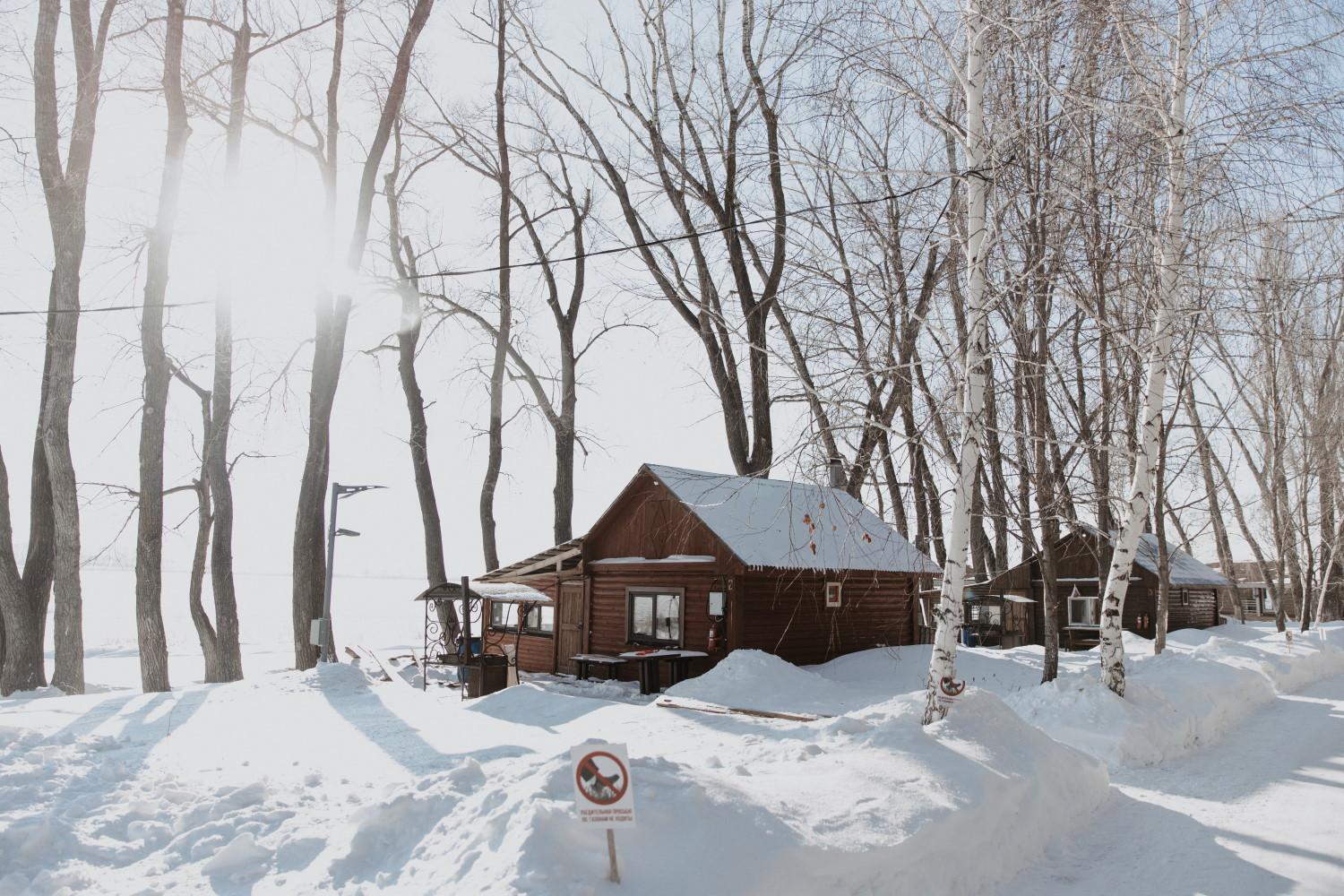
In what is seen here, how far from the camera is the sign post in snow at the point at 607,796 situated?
4289 mm

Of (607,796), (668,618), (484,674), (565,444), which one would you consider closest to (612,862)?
(607,796)

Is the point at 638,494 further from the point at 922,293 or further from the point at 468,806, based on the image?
the point at 468,806

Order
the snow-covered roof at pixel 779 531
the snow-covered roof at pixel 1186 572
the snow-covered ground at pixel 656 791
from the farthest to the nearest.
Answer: the snow-covered roof at pixel 1186 572 → the snow-covered roof at pixel 779 531 → the snow-covered ground at pixel 656 791

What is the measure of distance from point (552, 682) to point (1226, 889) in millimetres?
14559

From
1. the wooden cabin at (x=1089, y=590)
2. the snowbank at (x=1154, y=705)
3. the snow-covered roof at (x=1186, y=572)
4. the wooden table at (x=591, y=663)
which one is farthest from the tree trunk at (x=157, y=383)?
the snow-covered roof at (x=1186, y=572)

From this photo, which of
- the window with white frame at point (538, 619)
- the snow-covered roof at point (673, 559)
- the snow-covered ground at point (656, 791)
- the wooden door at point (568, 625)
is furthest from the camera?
the window with white frame at point (538, 619)

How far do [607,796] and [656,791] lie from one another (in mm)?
1030

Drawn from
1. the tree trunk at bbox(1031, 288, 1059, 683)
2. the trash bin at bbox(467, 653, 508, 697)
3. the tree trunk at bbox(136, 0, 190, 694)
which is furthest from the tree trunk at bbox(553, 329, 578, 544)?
the tree trunk at bbox(1031, 288, 1059, 683)

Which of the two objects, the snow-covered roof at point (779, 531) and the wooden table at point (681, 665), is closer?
the wooden table at point (681, 665)

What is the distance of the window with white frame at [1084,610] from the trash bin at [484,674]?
69.2 ft

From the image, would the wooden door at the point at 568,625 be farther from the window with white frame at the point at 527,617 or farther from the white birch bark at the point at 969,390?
the white birch bark at the point at 969,390

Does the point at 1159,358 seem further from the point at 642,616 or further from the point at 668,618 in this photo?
the point at 642,616

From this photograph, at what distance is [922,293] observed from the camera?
1344 cm

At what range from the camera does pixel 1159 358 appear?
9398 mm
